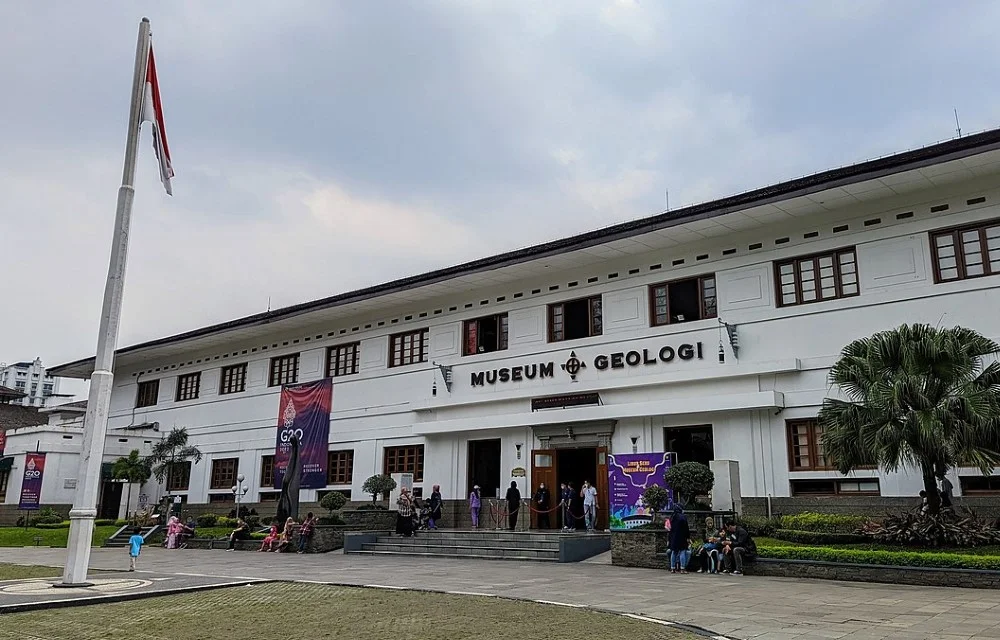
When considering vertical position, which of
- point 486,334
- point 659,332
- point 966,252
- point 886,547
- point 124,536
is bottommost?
point 124,536

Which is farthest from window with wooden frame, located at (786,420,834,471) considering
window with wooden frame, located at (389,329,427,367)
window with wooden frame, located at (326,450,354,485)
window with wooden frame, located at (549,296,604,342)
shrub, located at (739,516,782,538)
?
window with wooden frame, located at (326,450,354,485)

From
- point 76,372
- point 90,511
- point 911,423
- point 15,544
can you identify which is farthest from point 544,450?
point 76,372

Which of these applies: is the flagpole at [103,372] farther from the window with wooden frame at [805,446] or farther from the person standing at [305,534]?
the window with wooden frame at [805,446]

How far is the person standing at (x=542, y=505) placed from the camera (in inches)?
830

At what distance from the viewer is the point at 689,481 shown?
16.3 m

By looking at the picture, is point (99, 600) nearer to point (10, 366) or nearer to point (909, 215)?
point (909, 215)

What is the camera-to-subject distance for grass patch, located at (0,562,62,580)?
13.3 m

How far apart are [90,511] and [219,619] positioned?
3836 mm

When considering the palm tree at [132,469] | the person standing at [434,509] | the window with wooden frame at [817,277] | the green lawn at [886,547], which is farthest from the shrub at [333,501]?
the window with wooden frame at [817,277]

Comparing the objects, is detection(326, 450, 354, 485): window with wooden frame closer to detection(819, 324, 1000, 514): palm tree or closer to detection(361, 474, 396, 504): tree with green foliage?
detection(361, 474, 396, 504): tree with green foliage

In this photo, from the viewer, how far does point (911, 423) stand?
13.1 metres

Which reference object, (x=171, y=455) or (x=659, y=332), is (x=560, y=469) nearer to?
(x=659, y=332)

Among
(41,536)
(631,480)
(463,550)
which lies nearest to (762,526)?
(631,480)

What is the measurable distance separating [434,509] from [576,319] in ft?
21.7
